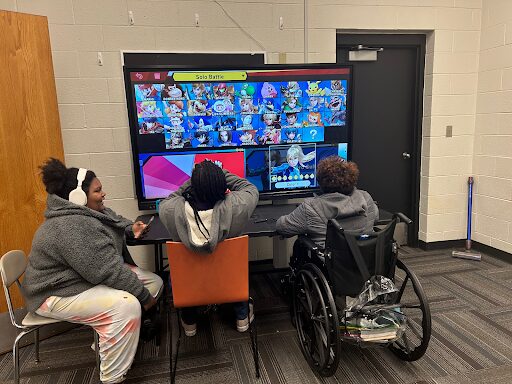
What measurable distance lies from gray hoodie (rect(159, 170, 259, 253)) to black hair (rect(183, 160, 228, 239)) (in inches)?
1.0

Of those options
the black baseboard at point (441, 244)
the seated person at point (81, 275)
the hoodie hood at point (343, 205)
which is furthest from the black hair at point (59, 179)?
the black baseboard at point (441, 244)

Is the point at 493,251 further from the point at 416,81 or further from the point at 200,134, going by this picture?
the point at 200,134

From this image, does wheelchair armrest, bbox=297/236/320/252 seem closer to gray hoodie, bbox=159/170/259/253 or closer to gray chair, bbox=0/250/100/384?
gray hoodie, bbox=159/170/259/253

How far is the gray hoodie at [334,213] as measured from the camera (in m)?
1.91

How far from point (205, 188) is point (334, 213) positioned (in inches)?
26.0

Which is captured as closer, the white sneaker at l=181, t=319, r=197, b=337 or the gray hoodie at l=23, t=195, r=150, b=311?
the gray hoodie at l=23, t=195, r=150, b=311

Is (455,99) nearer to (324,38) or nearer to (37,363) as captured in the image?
(324,38)

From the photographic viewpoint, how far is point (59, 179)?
173 cm

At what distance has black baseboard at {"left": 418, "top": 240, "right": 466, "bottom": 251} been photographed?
364cm

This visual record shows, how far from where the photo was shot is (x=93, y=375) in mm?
2002

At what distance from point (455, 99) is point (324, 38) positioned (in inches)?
53.2

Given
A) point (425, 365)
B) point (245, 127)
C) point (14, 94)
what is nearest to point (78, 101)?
point (14, 94)

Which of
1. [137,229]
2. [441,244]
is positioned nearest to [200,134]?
[137,229]

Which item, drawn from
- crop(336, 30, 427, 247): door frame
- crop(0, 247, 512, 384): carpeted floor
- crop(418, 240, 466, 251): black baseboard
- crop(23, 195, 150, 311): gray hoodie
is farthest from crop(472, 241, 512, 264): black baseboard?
crop(23, 195, 150, 311): gray hoodie
